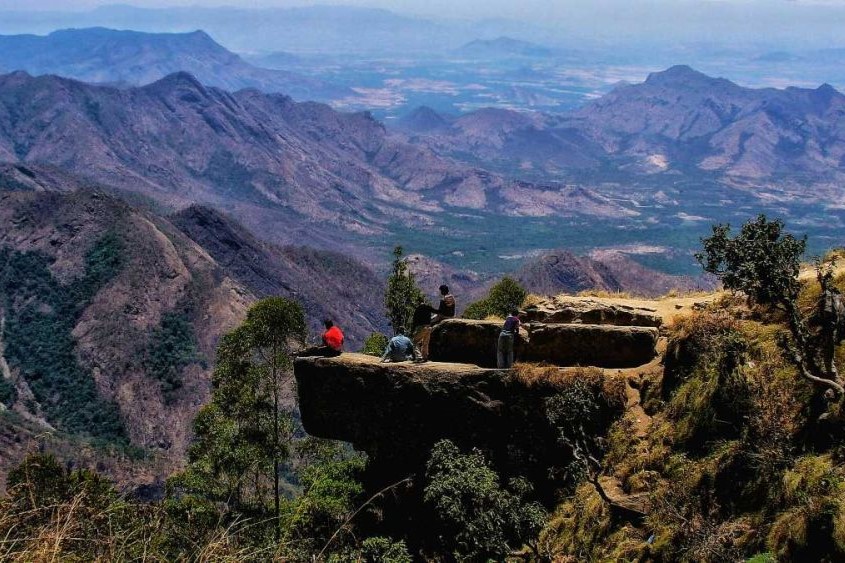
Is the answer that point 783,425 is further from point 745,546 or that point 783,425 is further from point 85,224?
point 85,224

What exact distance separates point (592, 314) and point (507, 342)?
326 cm

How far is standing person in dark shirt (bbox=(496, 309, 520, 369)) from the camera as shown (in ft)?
60.3

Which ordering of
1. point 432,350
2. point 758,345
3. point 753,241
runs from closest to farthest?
point 753,241 → point 758,345 → point 432,350

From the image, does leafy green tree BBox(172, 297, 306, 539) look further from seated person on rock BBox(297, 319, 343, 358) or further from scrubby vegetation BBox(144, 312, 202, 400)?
scrubby vegetation BBox(144, 312, 202, 400)

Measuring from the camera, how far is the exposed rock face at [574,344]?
719 inches

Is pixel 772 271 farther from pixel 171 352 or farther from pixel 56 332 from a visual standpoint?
pixel 56 332

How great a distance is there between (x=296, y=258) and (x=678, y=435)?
176217 millimetres

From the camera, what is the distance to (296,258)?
614ft

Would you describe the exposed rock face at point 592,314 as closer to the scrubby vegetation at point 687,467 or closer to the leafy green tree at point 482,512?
the scrubby vegetation at point 687,467

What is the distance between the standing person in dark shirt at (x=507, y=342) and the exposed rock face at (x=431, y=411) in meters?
0.33

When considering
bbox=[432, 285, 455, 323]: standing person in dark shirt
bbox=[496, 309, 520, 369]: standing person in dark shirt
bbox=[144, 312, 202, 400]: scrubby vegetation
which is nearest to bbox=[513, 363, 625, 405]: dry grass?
bbox=[496, 309, 520, 369]: standing person in dark shirt

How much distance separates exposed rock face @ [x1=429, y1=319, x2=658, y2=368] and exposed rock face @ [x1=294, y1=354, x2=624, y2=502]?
113 centimetres

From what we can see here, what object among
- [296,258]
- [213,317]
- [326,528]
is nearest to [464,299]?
[296,258]

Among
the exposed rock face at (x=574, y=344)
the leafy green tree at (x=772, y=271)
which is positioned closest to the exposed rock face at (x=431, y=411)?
the exposed rock face at (x=574, y=344)
